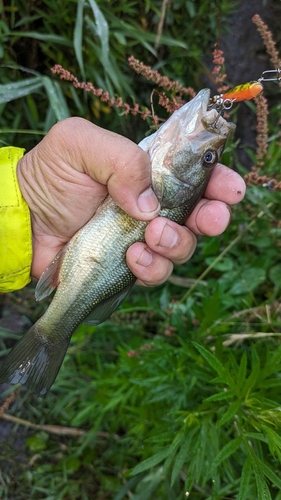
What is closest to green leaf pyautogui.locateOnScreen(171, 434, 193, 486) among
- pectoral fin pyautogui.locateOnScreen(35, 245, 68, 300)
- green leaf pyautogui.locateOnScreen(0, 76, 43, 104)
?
pectoral fin pyautogui.locateOnScreen(35, 245, 68, 300)

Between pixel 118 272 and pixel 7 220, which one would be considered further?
pixel 7 220

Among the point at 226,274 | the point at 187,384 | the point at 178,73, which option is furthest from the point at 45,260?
the point at 178,73

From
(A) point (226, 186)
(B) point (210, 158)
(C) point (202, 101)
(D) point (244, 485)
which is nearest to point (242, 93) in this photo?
(C) point (202, 101)

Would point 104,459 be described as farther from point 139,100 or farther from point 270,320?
point 139,100

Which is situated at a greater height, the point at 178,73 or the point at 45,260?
the point at 178,73

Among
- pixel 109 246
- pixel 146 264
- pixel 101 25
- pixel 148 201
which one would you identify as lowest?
pixel 146 264

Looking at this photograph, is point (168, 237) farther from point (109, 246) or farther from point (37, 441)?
point (37, 441)

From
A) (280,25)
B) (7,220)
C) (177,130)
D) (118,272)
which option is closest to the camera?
(177,130)
